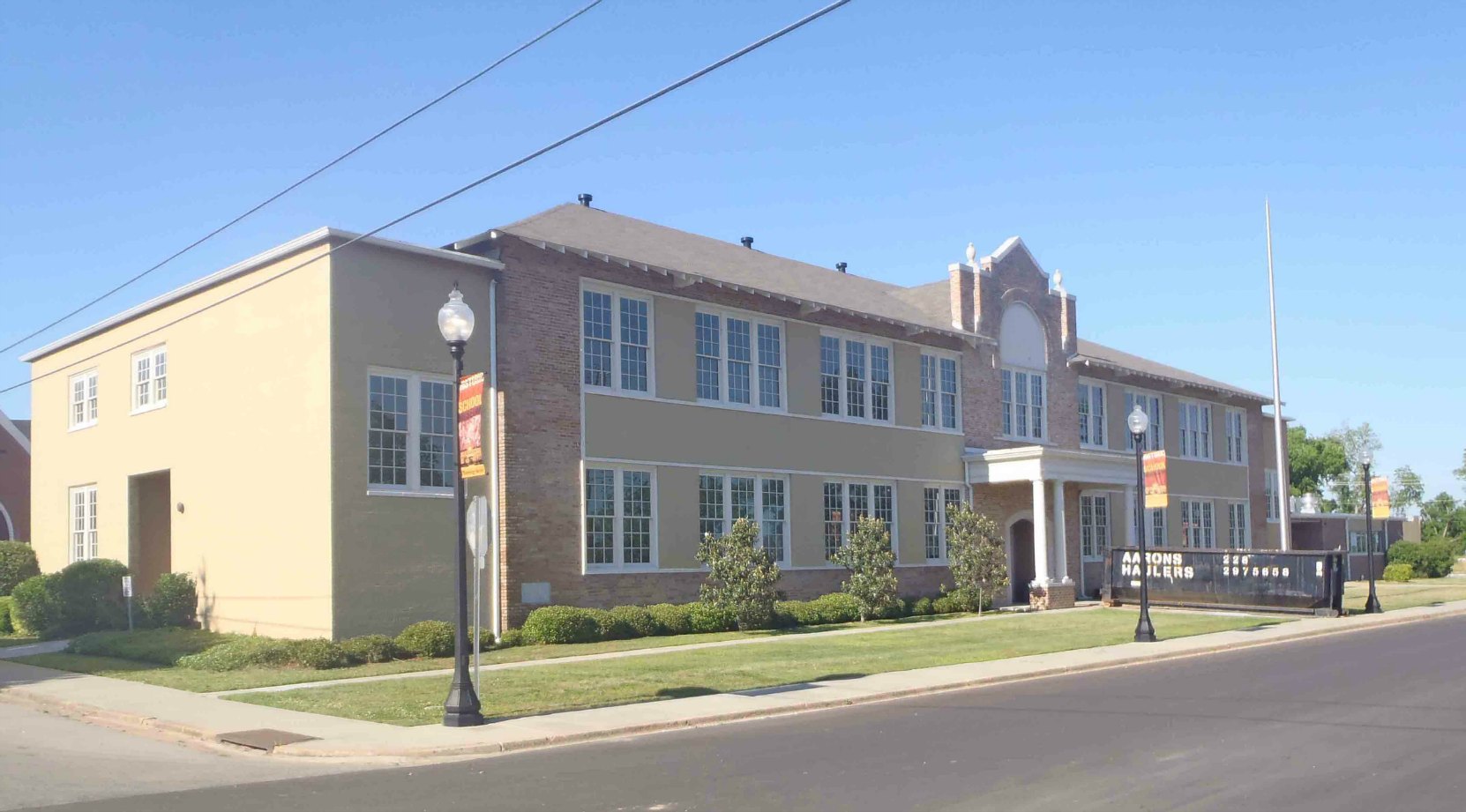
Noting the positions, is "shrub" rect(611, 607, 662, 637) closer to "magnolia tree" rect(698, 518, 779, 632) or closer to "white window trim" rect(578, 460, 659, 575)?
"white window trim" rect(578, 460, 659, 575)

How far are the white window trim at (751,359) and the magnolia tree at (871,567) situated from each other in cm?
355

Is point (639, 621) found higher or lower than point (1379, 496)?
lower

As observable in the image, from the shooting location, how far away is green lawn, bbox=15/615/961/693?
18875mm

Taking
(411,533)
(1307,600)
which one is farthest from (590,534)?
(1307,600)

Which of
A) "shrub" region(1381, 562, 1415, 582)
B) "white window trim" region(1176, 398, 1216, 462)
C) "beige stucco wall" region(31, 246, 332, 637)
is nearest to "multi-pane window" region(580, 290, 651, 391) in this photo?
"beige stucco wall" region(31, 246, 332, 637)

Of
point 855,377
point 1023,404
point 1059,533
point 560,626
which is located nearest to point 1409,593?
point 1023,404

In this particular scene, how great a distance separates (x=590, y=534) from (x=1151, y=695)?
12.7 meters

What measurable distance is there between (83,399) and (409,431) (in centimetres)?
1252

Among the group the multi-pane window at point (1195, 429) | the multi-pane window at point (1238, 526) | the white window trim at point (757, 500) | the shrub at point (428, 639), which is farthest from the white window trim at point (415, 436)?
the multi-pane window at point (1238, 526)

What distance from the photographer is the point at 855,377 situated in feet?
108

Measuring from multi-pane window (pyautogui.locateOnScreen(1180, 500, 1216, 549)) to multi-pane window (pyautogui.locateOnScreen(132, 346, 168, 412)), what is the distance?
34.0m

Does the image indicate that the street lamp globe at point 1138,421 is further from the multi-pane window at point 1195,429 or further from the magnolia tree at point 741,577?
the multi-pane window at point 1195,429

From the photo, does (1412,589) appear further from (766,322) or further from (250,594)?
(250,594)

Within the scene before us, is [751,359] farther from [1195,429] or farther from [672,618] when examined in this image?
[1195,429]
